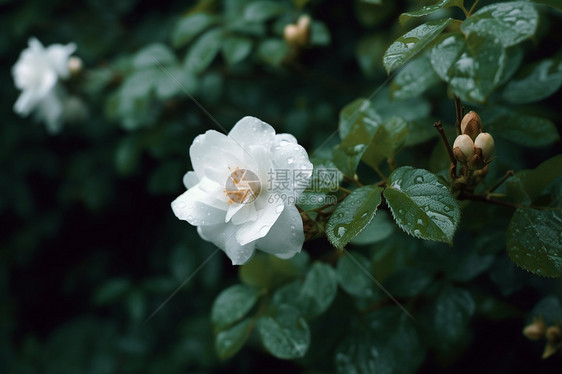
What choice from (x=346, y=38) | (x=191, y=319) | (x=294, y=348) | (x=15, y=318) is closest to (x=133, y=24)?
(x=346, y=38)

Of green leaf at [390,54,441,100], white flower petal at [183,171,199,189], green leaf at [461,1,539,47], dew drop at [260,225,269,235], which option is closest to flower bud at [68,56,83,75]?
white flower petal at [183,171,199,189]

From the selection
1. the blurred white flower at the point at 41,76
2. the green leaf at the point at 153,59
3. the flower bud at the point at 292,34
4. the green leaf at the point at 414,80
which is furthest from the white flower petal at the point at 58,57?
the green leaf at the point at 414,80

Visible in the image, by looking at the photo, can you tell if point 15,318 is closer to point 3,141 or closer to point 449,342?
point 3,141

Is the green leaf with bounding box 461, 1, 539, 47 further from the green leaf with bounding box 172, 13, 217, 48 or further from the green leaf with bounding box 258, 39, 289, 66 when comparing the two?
the green leaf with bounding box 172, 13, 217, 48

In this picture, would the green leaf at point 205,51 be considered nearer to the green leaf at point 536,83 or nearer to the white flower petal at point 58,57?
the white flower petal at point 58,57

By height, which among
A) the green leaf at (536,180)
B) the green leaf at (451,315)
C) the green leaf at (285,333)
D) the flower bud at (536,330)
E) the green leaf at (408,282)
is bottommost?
the flower bud at (536,330)

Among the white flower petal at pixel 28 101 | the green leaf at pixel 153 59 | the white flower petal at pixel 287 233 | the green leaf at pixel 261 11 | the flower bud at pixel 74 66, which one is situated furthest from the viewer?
the flower bud at pixel 74 66

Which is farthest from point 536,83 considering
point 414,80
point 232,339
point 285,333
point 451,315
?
point 232,339
